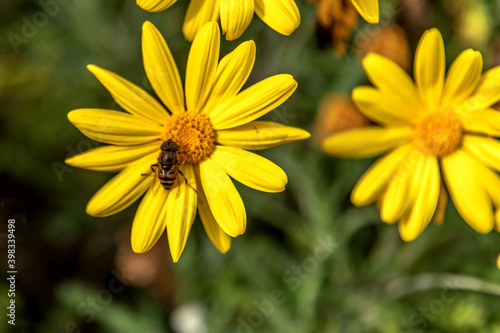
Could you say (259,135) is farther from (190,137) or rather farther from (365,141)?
(365,141)

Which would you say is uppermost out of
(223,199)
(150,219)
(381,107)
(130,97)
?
(381,107)

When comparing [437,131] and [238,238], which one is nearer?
[437,131]

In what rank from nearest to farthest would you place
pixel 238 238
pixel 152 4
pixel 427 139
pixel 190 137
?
pixel 152 4 → pixel 190 137 → pixel 427 139 → pixel 238 238

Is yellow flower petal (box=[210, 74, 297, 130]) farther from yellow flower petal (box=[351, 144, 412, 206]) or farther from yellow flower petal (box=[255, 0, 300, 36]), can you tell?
yellow flower petal (box=[351, 144, 412, 206])

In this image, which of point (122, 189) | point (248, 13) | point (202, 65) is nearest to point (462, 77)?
point (248, 13)

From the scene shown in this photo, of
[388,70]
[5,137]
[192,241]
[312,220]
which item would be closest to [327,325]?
[312,220]

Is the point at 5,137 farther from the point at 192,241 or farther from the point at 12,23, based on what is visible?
the point at 192,241
